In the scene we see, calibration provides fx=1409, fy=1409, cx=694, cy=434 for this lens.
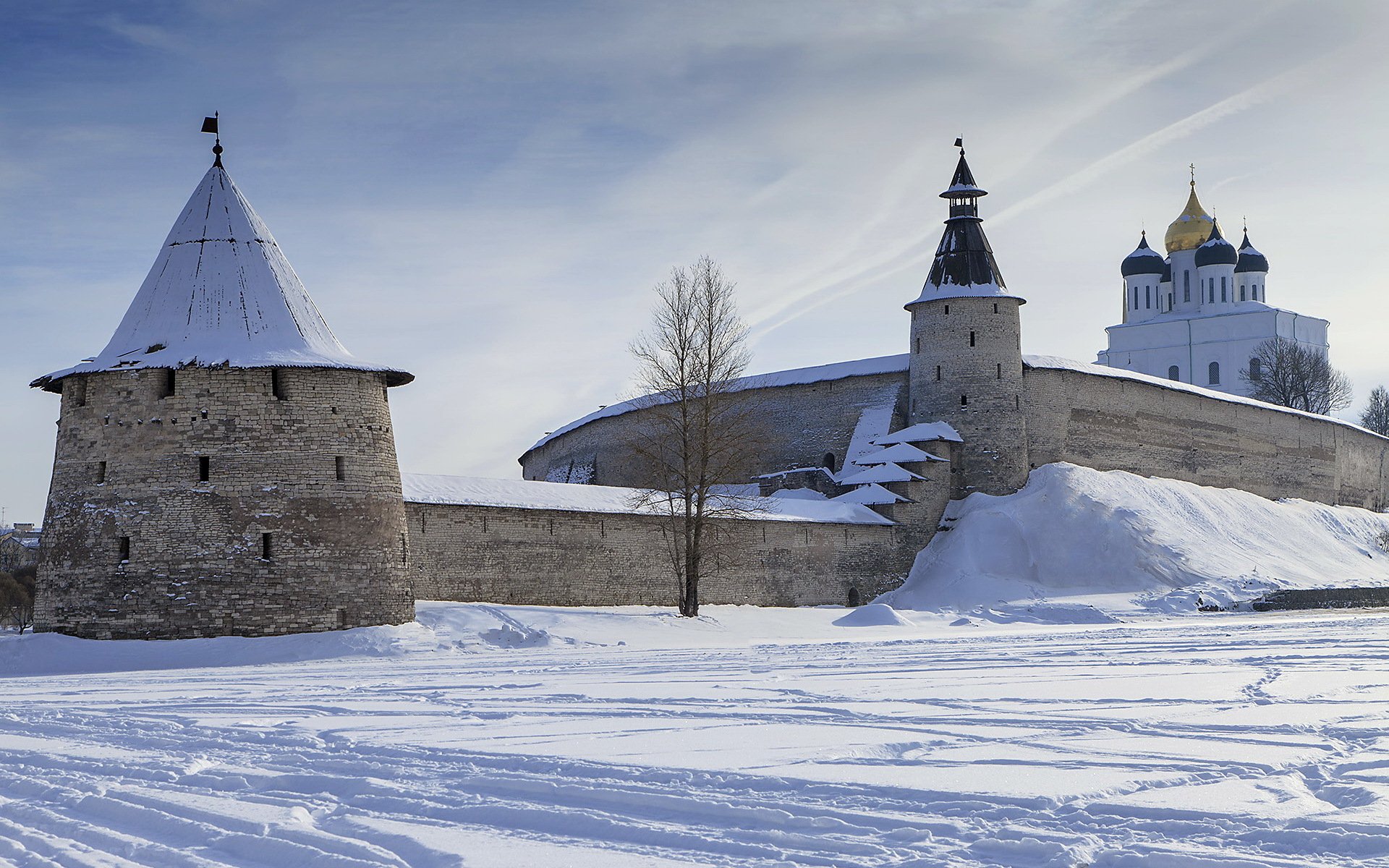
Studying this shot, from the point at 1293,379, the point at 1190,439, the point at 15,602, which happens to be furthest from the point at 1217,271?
the point at 15,602

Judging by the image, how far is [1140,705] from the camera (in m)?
8.77

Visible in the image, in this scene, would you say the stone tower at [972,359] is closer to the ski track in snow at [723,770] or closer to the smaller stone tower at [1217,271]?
the ski track in snow at [723,770]

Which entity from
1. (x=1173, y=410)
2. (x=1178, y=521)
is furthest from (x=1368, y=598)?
(x=1173, y=410)

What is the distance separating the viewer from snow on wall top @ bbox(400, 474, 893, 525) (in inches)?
832

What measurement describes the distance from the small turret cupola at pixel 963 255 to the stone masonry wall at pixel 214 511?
17877 mm

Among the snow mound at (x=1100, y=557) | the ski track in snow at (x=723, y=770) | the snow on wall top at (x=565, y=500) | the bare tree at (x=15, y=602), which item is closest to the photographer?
the ski track in snow at (x=723, y=770)

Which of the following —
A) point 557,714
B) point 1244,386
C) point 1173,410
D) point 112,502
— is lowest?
point 557,714

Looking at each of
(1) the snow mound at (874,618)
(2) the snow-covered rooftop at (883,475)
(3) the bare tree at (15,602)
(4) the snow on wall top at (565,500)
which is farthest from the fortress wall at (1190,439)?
(3) the bare tree at (15,602)

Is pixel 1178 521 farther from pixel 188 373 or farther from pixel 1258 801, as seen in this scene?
pixel 1258 801

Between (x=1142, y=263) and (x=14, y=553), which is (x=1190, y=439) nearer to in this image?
(x=1142, y=263)

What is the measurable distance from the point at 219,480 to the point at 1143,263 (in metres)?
50.4

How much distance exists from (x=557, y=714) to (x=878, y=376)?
1001 inches

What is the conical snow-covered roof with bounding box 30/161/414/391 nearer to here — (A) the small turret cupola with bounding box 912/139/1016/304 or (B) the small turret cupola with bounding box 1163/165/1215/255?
(A) the small turret cupola with bounding box 912/139/1016/304

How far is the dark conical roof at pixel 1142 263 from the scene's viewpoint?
59.5 meters
